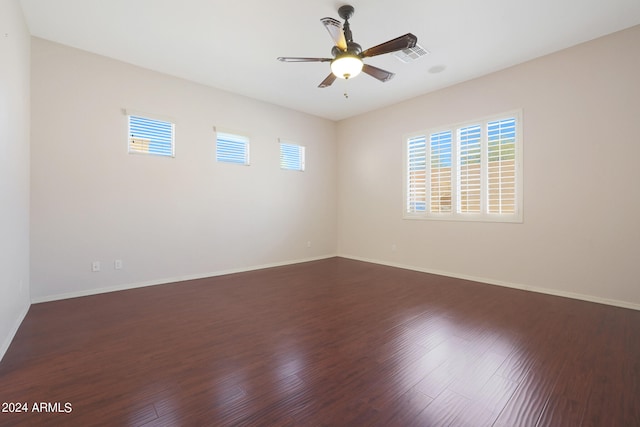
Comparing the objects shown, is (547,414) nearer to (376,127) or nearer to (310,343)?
(310,343)

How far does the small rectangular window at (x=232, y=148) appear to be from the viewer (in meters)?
5.04

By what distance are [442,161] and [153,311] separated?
4.97m

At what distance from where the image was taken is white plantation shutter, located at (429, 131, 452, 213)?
4.96 metres

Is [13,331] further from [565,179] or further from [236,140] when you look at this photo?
[565,179]

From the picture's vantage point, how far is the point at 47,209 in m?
3.53

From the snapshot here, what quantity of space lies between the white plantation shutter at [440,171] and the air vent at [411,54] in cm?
162

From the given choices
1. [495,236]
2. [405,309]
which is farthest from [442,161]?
[405,309]

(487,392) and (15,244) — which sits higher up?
(15,244)

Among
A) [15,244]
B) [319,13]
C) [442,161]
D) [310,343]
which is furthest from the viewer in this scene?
[442,161]

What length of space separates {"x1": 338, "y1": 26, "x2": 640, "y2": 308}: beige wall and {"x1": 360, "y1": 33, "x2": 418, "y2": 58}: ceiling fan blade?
2133 mm

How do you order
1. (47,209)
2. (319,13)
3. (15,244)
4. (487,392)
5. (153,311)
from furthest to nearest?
1. (47,209)
2. (153,311)
3. (319,13)
4. (15,244)
5. (487,392)

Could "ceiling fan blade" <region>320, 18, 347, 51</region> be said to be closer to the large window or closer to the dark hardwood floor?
the dark hardwood floor

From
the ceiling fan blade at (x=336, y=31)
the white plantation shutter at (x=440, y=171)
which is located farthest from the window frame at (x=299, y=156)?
the ceiling fan blade at (x=336, y=31)

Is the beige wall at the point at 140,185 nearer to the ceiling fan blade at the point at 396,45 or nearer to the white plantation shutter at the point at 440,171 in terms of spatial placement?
the white plantation shutter at the point at 440,171
